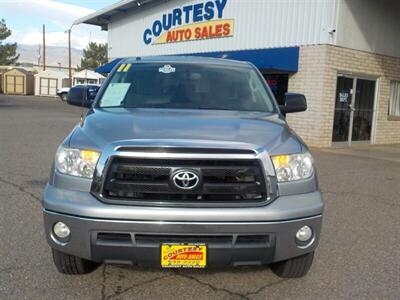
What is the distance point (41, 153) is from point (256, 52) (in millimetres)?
8066

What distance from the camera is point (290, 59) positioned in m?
14.4

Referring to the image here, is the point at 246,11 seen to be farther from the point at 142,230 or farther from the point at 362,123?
the point at 142,230

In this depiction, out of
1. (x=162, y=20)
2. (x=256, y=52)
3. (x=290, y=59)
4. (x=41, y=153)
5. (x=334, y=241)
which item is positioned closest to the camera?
(x=334, y=241)

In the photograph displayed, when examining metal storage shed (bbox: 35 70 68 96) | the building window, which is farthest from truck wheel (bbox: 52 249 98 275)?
metal storage shed (bbox: 35 70 68 96)

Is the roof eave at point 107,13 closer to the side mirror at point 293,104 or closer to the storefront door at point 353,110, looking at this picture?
the storefront door at point 353,110

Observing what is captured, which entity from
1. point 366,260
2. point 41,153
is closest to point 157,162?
point 366,260

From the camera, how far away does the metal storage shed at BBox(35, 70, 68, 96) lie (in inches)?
2312

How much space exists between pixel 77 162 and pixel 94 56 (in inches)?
3224

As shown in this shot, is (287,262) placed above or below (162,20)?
below

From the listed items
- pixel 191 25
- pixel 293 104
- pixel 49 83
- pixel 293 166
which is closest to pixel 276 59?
pixel 191 25

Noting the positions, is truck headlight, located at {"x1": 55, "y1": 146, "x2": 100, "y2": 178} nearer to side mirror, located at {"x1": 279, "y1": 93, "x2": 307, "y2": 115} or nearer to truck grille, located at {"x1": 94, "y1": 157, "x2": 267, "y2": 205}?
truck grille, located at {"x1": 94, "y1": 157, "x2": 267, "y2": 205}

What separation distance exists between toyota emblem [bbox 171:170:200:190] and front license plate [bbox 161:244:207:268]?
1.28 feet

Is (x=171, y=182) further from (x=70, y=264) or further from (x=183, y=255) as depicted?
(x=70, y=264)

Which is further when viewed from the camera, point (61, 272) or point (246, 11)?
point (246, 11)
